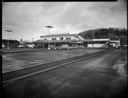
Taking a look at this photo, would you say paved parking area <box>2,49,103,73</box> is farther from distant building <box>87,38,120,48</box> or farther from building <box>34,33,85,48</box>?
distant building <box>87,38,120,48</box>

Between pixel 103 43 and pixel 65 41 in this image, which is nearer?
pixel 103 43

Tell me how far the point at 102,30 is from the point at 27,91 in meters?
98.0

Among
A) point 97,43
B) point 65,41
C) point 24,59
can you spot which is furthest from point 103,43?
point 24,59

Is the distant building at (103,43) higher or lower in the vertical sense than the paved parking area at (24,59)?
higher

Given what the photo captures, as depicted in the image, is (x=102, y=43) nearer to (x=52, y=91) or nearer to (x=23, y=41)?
(x=23, y=41)

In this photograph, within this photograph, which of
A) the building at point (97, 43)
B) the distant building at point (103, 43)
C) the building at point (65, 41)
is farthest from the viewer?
the building at point (65, 41)

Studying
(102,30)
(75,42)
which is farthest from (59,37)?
(102,30)

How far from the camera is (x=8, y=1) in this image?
3.17 m

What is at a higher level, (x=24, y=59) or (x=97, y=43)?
(x=97, y=43)

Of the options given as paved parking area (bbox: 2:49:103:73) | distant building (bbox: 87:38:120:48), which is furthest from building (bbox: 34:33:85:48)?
paved parking area (bbox: 2:49:103:73)

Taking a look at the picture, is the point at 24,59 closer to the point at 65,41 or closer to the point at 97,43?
the point at 65,41

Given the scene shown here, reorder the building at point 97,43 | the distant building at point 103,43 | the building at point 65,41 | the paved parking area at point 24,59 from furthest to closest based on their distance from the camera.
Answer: the building at point 65,41 → the building at point 97,43 → the distant building at point 103,43 → the paved parking area at point 24,59

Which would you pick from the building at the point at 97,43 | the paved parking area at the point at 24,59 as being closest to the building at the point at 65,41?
the building at the point at 97,43

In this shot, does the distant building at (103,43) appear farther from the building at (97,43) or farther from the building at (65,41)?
the building at (65,41)
